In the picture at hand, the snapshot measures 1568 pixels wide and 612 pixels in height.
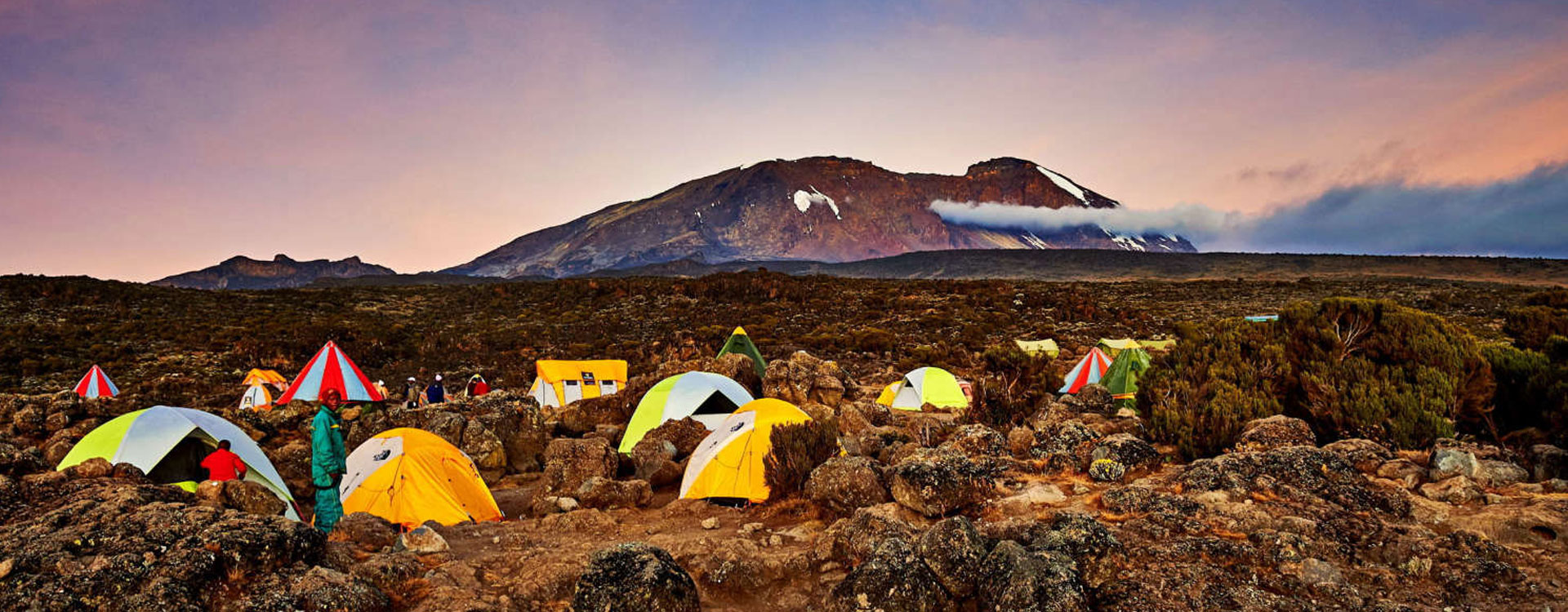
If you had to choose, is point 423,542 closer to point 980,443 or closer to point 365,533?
point 365,533

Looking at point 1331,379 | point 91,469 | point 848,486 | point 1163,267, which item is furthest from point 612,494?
point 1163,267

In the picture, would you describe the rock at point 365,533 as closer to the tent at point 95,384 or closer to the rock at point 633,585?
the rock at point 633,585

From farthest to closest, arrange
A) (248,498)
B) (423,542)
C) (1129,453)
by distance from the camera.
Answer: (1129,453)
(248,498)
(423,542)

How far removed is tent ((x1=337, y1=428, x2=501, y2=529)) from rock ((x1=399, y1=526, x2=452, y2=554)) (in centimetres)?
220

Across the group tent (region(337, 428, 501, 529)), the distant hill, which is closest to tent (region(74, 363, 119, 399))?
tent (region(337, 428, 501, 529))

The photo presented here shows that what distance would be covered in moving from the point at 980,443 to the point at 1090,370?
13.3 metres

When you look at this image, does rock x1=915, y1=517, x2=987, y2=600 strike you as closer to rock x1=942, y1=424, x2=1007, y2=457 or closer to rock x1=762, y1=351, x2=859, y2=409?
rock x1=942, y1=424, x2=1007, y2=457

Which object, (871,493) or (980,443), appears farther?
(980,443)

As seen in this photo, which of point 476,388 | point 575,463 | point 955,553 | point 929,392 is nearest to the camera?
point 955,553

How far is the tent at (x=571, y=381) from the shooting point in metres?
22.7

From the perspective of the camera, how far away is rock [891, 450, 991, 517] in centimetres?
643

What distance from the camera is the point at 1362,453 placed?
6.38 metres

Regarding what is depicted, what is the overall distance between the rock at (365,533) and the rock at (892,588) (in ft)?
13.2

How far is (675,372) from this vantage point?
53.8 ft
